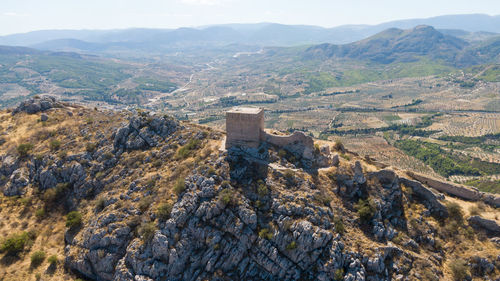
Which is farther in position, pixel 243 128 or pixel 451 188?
pixel 451 188

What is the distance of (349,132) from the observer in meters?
194

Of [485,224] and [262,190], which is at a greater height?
[262,190]

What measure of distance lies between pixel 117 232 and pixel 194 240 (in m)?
14.0

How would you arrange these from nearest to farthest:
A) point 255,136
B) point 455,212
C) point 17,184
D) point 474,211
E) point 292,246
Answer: point 292,246, point 455,212, point 474,211, point 255,136, point 17,184

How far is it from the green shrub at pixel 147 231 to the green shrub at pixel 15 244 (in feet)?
80.8

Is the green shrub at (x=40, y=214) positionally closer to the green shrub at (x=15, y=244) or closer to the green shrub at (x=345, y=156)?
the green shrub at (x=15, y=244)

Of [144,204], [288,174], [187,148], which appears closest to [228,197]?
[288,174]

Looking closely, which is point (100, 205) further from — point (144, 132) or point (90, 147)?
point (144, 132)

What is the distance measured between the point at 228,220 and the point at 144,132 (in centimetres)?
3401

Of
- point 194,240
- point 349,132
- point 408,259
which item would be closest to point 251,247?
point 194,240

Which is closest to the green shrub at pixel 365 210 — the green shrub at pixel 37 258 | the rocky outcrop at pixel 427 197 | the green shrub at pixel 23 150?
the rocky outcrop at pixel 427 197

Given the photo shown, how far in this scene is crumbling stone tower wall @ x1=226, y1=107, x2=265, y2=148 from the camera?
5544 centimetres

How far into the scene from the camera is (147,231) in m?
46.7

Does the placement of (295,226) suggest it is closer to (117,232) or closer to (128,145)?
(117,232)
